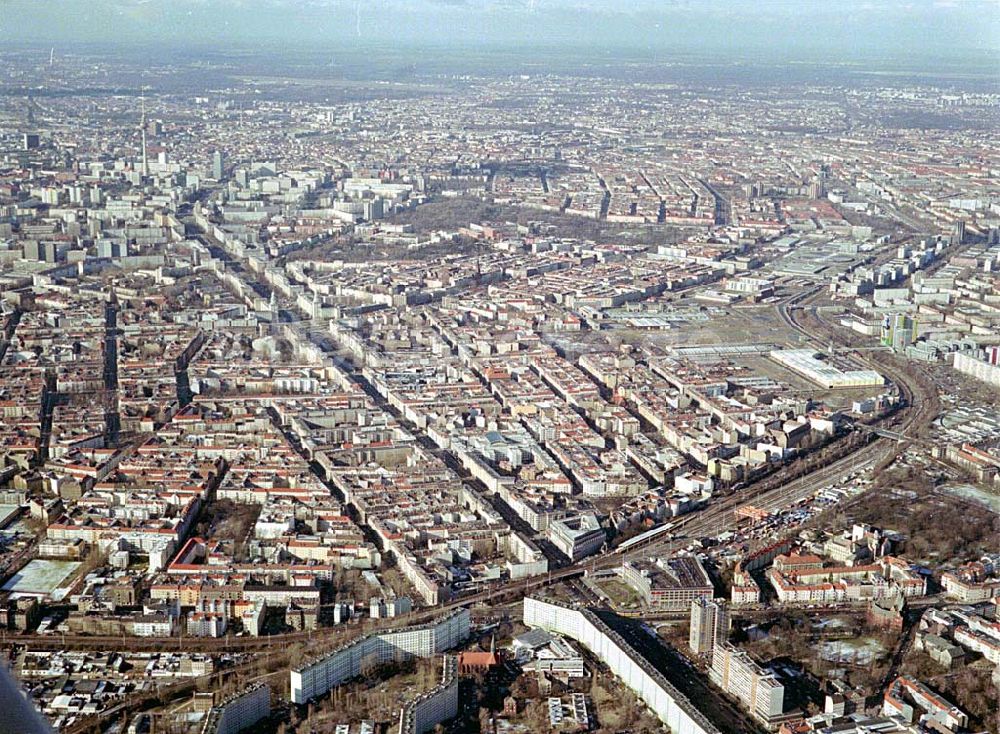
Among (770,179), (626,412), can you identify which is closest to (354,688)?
(626,412)

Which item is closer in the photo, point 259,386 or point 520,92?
point 259,386

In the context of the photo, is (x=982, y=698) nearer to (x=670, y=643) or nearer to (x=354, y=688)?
(x=670, y=643)

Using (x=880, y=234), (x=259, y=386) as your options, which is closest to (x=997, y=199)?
(x=880, y=234)

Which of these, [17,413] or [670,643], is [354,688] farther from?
[17,413]

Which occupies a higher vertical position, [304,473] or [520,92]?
[520,92]

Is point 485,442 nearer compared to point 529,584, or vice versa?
point 529,584

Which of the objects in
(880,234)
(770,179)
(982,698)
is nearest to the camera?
(982,698)

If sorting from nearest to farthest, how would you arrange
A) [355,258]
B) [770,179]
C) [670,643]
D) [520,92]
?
[670,643]
[355,258]
[770,179]
[520,92]
